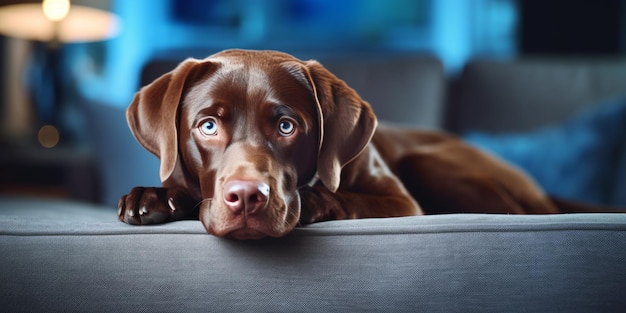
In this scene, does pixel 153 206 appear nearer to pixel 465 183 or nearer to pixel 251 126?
pixel 251 126

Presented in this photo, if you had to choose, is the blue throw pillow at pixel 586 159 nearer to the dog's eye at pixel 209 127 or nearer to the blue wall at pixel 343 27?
the blue wall at pixel 343 27

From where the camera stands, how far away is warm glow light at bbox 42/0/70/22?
3.66 meters

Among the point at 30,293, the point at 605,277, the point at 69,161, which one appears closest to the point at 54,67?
the point at 69,161

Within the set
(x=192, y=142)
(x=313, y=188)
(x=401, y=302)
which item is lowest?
(x=401, y=302)

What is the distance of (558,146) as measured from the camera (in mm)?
2820

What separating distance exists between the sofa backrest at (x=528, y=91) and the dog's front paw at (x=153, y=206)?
200cm

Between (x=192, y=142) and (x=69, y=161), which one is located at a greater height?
(x=192, y=142)

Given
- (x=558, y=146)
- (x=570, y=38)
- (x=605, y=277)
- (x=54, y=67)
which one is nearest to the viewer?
(x=605, y=277)

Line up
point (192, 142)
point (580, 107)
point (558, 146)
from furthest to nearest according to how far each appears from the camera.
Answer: point (580, 107) < point (558, 146) < point (192, 142)

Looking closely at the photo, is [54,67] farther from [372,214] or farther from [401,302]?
[401,302]

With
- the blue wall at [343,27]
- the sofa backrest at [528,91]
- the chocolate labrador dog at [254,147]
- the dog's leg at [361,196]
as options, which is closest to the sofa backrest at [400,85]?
the sofa backrest at [528,91]

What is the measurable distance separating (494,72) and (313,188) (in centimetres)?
204

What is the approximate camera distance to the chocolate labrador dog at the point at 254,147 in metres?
1.27

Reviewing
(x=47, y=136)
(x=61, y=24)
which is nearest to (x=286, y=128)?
(x=61, y=24)
